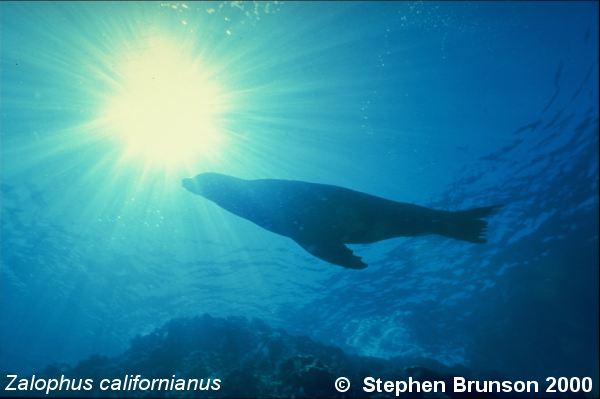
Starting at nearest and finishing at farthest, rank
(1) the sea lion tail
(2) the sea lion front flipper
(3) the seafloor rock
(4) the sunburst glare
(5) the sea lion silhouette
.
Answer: (5) the sea lion silhouette
(1) the sea lion tail
(2) the sea lion front flipper
(3) the seafloor rock
(4) the sunburst glare

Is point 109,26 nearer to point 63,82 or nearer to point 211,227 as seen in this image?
point 63,82

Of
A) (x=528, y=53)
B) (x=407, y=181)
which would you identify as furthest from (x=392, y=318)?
(x=528, y=53)

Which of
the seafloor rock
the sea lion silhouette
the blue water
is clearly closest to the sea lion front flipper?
the sea lion silhouette

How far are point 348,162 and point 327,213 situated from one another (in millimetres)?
6342

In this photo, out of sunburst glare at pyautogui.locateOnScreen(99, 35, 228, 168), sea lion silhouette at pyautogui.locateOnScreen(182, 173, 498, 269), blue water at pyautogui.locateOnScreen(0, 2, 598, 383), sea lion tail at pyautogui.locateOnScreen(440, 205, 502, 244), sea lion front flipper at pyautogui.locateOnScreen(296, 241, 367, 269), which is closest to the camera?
sea lion silhouette at pyautogui.locateOnScreen(182, 173, 498, 269)

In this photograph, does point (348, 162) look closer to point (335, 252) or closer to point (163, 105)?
point (163, 105)

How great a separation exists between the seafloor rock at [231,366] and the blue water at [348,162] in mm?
5033

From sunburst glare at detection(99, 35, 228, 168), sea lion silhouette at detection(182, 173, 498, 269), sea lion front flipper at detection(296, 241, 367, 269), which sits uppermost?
A: sunburst glare at detection(99, 35, 228, 168)

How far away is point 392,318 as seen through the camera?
74.8ft

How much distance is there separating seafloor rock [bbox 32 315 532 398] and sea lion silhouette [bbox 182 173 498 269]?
2890mm

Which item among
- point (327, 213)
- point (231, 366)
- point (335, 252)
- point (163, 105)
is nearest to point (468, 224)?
point (335, 252)

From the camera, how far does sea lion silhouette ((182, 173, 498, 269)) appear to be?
18.0 ft

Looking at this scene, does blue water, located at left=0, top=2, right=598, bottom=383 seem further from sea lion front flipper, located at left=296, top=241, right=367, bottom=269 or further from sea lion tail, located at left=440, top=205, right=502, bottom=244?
sea lion front flipper, located at left=296, top=241, right=367, bottom=269

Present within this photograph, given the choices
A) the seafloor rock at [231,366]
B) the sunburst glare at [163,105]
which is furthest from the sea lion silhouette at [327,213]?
the sunburst glare at [163,105]
